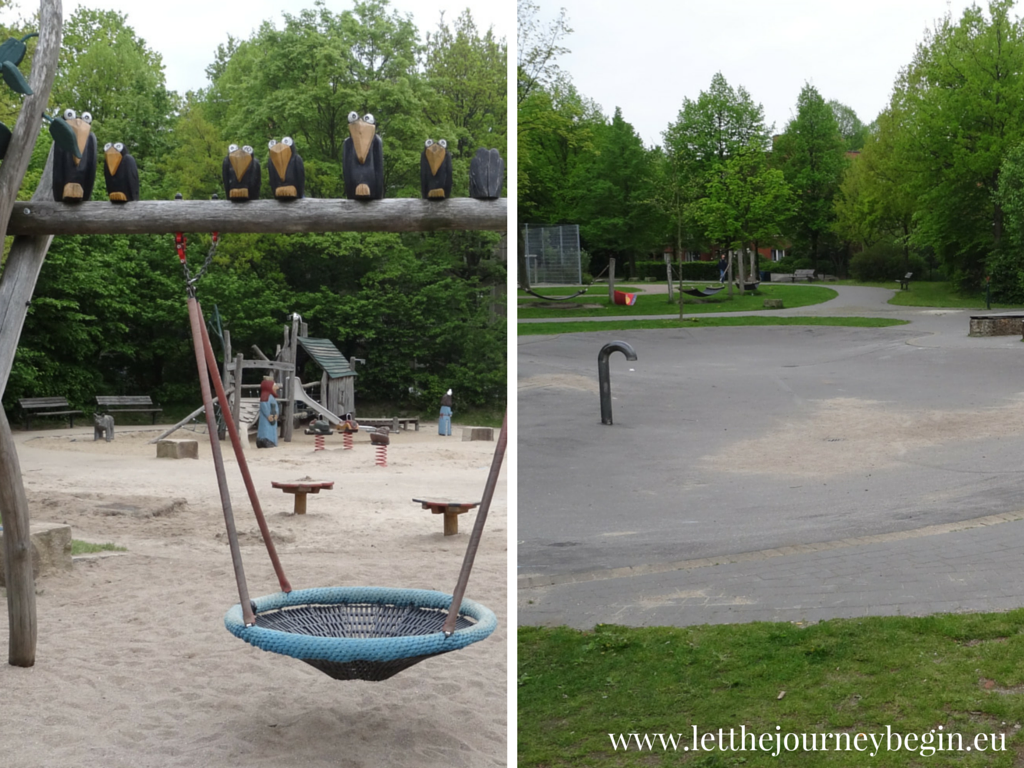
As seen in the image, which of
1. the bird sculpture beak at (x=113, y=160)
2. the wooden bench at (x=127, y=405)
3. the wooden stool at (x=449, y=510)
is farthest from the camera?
the wooden bench at (x=127, y=405)

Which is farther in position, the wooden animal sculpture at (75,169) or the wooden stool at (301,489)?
the wooden stool at (301,489)

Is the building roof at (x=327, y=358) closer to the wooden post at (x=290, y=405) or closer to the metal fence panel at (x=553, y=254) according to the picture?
the wooden post at (x=290, y=405)

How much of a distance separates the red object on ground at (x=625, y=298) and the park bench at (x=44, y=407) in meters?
11.0

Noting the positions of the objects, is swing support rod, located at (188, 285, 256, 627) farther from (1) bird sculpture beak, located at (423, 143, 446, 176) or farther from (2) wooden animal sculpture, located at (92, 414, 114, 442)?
(2) wooden animal sculpture, located at (92, 414, 114, 442)

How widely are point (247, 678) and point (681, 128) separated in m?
23.7

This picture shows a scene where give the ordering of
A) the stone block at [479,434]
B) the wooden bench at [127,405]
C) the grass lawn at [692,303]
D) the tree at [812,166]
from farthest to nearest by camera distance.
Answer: the tree at [812,166] → the grass lawn at [692,303] → the wooden bench at [127,405] → the stone block at [479,434]

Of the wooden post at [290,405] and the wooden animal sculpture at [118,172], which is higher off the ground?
the wooden animal sculpture at [118,172]

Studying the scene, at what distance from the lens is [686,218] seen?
910 inches

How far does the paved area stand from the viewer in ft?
15.2

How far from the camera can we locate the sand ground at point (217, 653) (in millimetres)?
3506

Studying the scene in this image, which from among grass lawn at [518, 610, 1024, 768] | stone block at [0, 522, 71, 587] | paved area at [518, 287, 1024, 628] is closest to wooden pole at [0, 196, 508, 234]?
grass lawn at [518, 610, 1024, 768]

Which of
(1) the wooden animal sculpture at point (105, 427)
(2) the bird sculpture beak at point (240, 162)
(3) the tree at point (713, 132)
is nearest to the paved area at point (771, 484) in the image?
(2) the bird sculpture beak at point (240, 162)

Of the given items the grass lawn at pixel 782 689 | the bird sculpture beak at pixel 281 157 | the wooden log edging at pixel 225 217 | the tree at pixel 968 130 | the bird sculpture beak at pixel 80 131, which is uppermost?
the tree at pixel 968 130

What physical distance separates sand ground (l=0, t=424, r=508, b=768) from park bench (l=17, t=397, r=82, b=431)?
22.9ft
